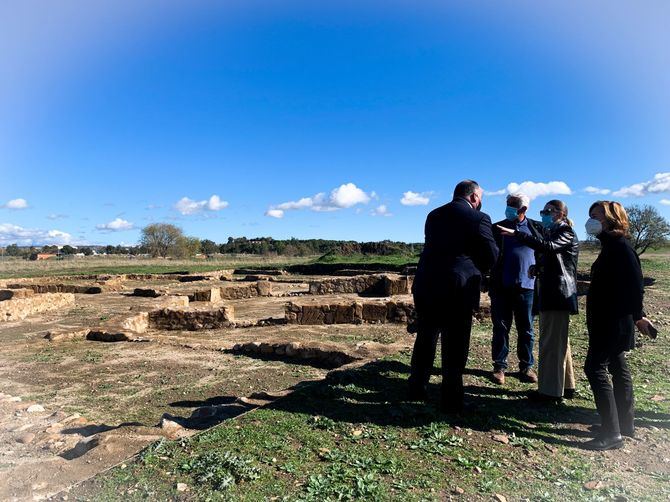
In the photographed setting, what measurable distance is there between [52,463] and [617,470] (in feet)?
14.2

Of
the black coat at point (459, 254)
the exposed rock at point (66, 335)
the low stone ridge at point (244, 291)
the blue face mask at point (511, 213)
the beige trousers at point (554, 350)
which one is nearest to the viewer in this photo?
the black coat at point (459, 254)

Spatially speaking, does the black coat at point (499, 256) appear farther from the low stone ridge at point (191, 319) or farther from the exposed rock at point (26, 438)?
the low stone ridge at point (191, 319)

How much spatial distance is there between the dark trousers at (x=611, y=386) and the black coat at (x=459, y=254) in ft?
3.41

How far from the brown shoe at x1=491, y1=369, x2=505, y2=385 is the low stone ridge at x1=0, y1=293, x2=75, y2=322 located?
52.1ft

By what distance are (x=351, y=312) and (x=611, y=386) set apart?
353 inches

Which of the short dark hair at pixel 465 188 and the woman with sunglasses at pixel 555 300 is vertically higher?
the short dark hair at pixel 465 188

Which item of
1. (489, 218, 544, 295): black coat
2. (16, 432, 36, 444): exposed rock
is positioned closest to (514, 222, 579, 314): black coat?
(489, 218, 544, 295): black coat

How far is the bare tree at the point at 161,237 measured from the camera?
79688 millimetres

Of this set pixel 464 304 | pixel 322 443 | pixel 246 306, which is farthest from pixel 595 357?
pixel 246 306

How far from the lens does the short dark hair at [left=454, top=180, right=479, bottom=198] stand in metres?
4.32

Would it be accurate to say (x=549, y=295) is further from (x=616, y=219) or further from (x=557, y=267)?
(x=616, y=219)

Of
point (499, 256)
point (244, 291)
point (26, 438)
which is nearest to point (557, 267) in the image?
point (499, 256)

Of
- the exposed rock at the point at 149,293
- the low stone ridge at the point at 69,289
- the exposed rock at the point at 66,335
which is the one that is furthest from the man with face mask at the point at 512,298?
the low stone ridge at the point at 69,289

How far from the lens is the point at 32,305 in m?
16.9
